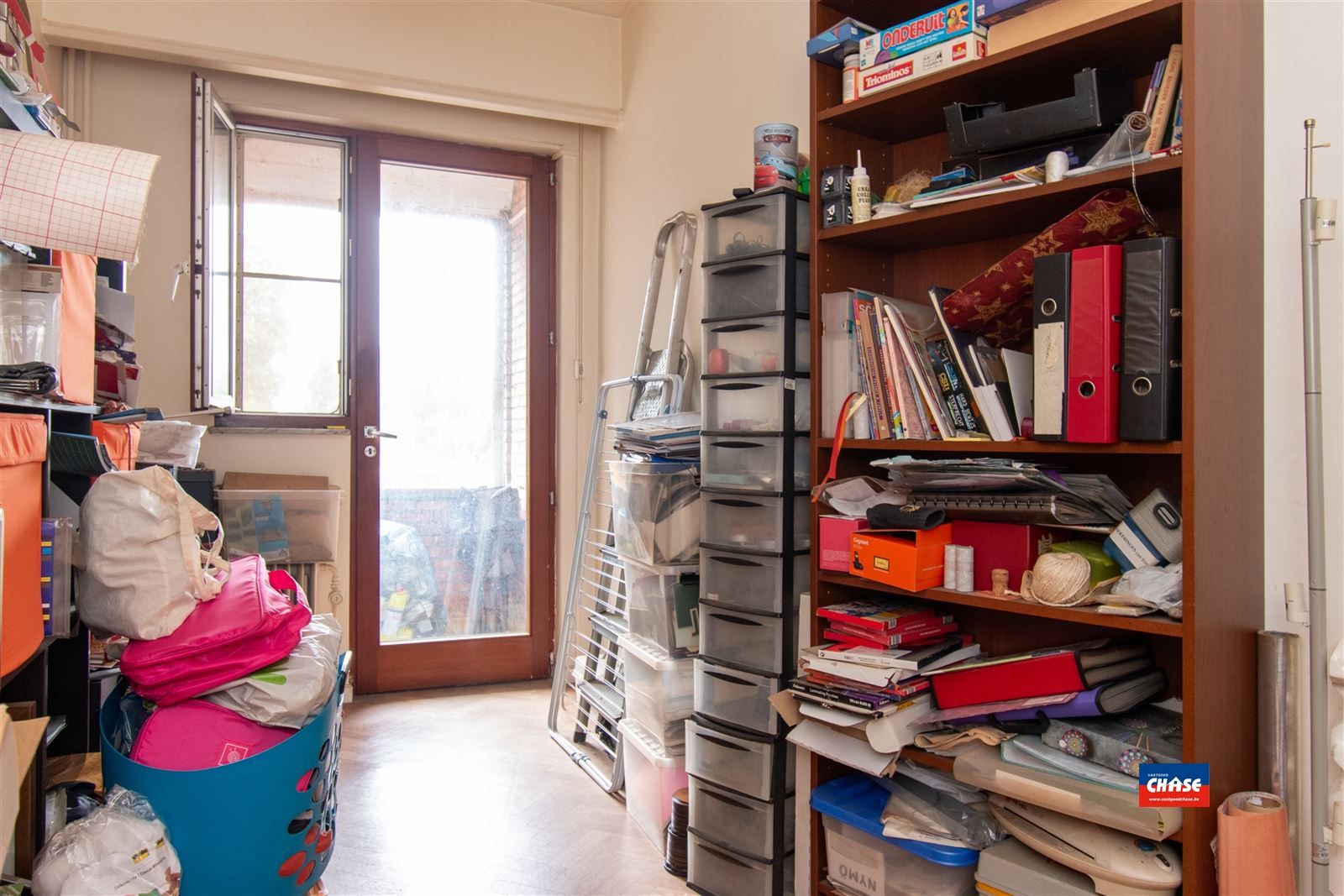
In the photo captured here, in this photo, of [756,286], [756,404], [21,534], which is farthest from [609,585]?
[21,534]

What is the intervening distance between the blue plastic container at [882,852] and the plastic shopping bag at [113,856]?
1289 millimetres

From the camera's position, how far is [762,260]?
2088 mm

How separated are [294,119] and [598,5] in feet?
4.40

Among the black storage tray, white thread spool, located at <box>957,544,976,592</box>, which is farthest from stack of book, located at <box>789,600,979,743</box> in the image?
the black storage tray

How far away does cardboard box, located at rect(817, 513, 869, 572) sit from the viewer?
1825 mm

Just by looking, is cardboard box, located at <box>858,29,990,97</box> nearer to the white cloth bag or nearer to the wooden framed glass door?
the white cloth bag

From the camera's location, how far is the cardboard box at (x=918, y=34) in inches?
65.5

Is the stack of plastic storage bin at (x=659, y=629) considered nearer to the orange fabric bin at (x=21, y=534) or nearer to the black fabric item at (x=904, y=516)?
the black fabric item at (x=904, y=516)

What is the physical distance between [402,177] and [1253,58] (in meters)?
3.23

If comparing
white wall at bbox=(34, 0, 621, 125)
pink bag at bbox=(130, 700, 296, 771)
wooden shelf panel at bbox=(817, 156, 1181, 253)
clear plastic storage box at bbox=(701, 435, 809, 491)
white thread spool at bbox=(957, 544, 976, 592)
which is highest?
white wall at bbox=(34, 0, 621, 125)

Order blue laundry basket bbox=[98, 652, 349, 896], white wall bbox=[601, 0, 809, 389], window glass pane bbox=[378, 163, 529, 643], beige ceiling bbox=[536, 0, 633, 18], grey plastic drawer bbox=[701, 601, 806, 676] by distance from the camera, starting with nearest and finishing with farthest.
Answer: blue laundry basket bbox=[98, 652, 349, 896], grey plastic drawer bbox=[701, 601, 806, 676], white wall bbox=[601, 0, 809, 389], beige ceiling bbox=[536, 0, 633, 18], window glass pane bbox=[378, 163, 529, 643]

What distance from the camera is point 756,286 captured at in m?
2.12

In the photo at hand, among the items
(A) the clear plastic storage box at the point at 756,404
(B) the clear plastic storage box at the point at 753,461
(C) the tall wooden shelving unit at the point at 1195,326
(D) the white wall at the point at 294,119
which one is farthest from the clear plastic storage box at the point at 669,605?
(D) the white wall at the point at 294,119

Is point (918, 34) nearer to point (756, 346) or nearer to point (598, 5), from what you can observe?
point (756, 346)
